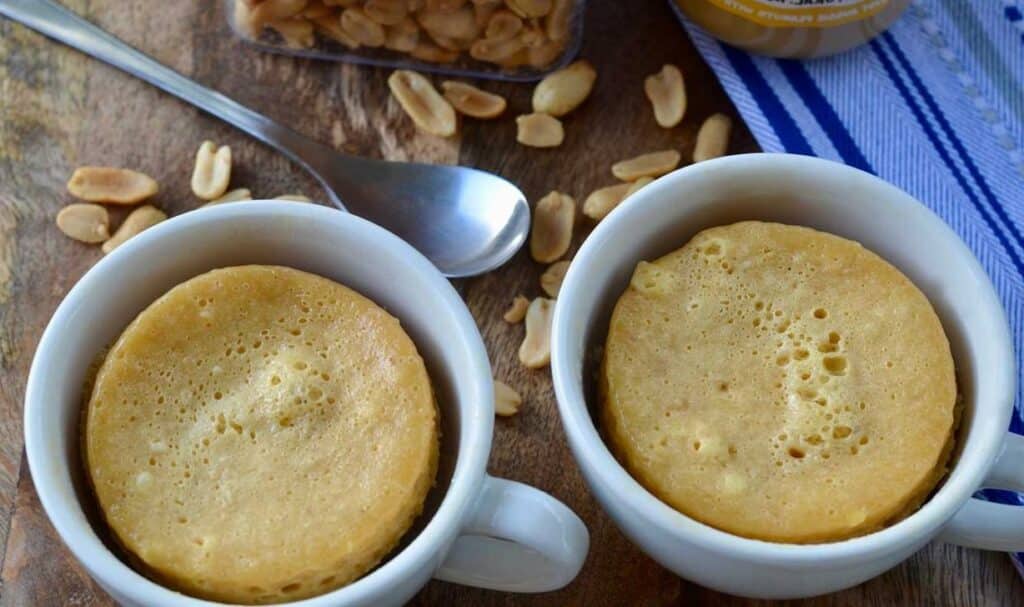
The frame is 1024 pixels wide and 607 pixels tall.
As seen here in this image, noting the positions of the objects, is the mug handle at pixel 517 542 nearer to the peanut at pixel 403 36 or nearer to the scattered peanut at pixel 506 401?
the scattered peanut at pixel 506 401

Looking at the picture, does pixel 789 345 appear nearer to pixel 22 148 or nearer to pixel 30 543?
pixel 30 543

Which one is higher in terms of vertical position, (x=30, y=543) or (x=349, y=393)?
(x=349, y=393)

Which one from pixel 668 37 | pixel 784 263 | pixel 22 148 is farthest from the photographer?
pixel 668 37

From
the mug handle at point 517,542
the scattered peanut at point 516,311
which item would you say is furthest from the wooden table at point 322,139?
the mug handle at point 517,542

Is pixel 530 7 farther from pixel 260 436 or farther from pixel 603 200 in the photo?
pixel 260 436

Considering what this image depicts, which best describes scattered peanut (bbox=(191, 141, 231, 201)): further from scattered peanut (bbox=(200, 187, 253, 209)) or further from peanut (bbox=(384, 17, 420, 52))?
peanut (bbox=(384, 17, 420, 52))

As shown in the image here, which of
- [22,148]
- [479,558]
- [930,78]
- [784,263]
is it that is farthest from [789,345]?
[22,148]
